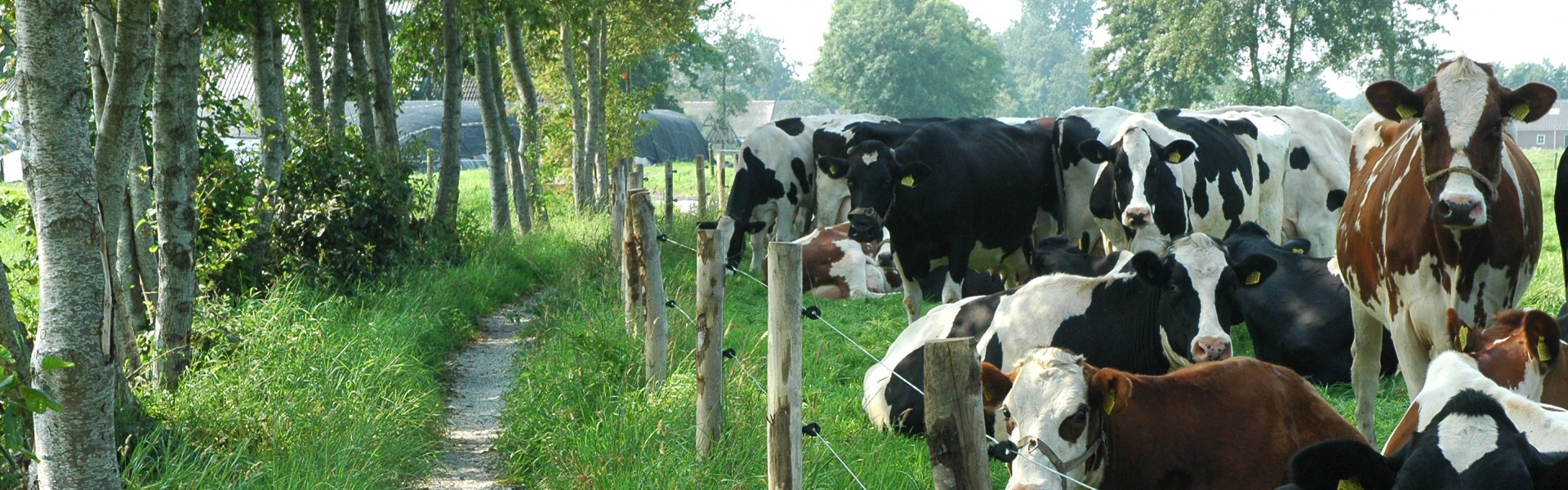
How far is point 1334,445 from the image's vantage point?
279 centimetres

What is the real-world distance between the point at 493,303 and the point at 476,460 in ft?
16.9

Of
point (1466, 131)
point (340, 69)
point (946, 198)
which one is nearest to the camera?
point (1466, 131)

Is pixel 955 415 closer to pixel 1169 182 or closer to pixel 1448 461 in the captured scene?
pixel 1448 461

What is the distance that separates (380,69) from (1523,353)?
34.6 feet

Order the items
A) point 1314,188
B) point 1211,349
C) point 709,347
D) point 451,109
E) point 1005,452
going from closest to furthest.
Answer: point 1005,452, point 709,347, point 1211,349, point 1314,188, point 451,109

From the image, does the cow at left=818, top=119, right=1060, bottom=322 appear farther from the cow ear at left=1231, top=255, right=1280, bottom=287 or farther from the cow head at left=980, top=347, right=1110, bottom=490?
the cow head at left=980, top=347, right=1110, bottom=490

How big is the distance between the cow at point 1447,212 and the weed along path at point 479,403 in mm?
4164

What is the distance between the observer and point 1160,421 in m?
4.64

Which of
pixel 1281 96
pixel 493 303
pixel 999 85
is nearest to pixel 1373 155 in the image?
pixel 493 303

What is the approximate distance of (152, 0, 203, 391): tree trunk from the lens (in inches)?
249

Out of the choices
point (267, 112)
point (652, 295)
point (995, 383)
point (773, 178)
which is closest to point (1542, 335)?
point (995, 383)

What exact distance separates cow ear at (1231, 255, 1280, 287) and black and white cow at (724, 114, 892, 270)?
7.41 metres

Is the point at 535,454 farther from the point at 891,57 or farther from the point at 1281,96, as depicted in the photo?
the point at 891,57

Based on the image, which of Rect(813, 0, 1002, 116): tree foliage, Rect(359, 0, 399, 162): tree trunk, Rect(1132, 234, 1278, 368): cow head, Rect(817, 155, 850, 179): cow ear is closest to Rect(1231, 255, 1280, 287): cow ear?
Rect(1132, 234, 1278, 368): cow head
